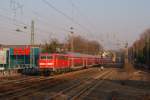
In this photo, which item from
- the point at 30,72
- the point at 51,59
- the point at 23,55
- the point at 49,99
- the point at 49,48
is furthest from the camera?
the point at 49,48

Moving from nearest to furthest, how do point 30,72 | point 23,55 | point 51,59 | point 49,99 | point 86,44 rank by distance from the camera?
1. point 49,99
2. point 51,59
3. point 30,72
4. point 23,55
5. point 86,44

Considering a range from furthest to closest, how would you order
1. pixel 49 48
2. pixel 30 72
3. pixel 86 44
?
pixel 86 44, pixel 49 48, pixel 30 72

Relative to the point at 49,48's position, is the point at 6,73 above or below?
below

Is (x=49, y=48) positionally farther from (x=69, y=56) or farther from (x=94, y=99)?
(x=94, y=99)

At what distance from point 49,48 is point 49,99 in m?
56.8

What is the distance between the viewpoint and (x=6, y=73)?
44406 millimetres

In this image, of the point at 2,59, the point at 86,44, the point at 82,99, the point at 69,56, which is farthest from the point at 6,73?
the point at 86,44

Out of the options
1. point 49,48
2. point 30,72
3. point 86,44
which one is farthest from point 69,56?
point 86,44

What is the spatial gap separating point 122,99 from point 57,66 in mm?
26493

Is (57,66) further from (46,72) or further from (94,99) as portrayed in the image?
(94,99)

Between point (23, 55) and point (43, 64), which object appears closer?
point (43, 64)

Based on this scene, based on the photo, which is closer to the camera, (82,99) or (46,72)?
(82,99)

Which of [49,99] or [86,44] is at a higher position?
[86,44]

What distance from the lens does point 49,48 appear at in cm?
7444
